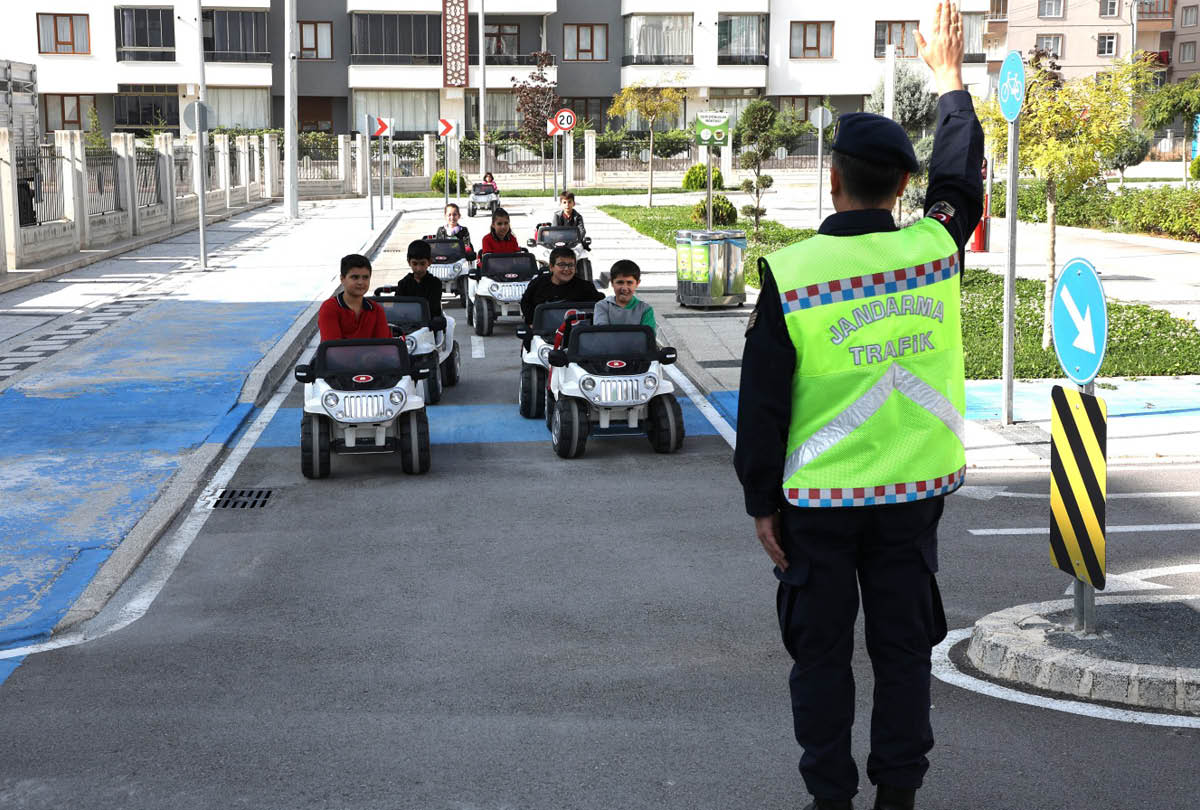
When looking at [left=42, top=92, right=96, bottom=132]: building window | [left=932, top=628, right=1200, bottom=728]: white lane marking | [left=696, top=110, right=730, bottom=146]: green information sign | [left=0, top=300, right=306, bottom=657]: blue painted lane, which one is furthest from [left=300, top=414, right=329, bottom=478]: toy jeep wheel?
[left=42, top=92, right=96, bottom=132]: building window

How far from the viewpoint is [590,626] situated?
7.03 meters

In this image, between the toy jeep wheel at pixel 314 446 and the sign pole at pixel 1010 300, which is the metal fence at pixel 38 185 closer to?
the toy jeep wheel at pixel 314 446

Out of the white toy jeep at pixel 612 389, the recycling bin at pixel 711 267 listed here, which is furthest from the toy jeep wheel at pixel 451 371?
the recycling bin at pixel 711 267

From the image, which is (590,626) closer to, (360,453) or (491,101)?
(360,453)

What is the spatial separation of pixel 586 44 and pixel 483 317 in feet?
185

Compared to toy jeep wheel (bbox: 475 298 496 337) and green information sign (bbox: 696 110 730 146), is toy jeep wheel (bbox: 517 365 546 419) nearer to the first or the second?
toy jeep wheel (bbox: 475 298 496 337)

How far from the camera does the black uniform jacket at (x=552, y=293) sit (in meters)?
13.8

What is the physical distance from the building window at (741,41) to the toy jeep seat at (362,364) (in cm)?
6365

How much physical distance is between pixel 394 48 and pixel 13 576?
6517 cm

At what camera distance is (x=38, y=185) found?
25.8 m

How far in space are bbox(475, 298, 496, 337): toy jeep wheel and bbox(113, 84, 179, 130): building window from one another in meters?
54.1

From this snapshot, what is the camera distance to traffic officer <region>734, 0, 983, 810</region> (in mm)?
4203

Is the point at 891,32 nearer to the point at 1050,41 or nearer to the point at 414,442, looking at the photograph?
the point at 1050,41

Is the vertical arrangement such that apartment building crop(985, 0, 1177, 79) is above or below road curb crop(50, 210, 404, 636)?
above
